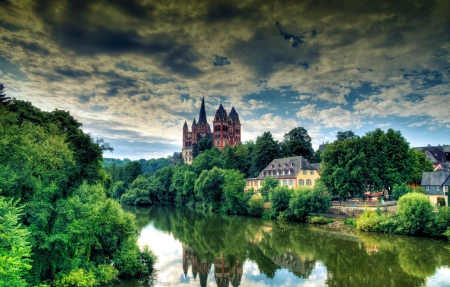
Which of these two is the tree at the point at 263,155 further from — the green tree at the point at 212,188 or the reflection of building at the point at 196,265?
the reflection of building at the point at 196,265

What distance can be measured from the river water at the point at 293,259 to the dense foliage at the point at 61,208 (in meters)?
2.30

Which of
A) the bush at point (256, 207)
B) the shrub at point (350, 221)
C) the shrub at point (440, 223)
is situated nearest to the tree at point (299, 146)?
the bush at point (256, 207)

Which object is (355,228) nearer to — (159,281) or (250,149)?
(159,281)

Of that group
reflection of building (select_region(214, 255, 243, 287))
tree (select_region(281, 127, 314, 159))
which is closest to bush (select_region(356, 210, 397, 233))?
reflection of building (select_region(214, 255, 243, 287))

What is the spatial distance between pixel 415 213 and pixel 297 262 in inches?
601

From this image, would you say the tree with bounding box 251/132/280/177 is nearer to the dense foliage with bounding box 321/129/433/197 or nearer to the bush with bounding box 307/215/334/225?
the dense foliage with bounding box 321/129/433/197

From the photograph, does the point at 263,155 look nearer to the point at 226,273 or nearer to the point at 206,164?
the point at 206,164

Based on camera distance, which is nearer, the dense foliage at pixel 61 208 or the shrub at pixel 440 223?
the dense foliage at pixel 61 208

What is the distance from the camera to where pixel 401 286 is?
19172 mm

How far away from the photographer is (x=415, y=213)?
32.1 m

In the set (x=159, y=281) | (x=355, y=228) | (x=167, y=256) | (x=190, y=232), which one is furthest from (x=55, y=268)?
(x=355, y=228)

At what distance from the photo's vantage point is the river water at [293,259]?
20594 mm

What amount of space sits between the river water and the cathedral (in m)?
85.1

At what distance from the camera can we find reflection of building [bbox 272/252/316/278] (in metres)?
22.8
